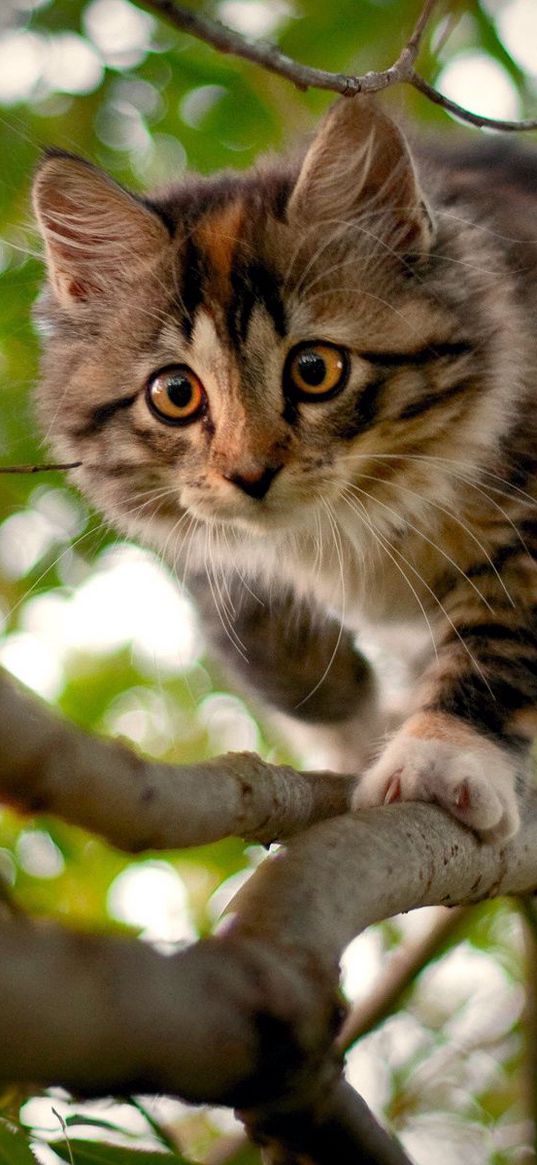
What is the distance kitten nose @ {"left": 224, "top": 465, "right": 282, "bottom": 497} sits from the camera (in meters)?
2.16

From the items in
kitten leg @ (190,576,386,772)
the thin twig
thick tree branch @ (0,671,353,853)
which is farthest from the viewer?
kitten leg @ (190,576,386,772)

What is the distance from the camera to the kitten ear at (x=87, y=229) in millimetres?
2414

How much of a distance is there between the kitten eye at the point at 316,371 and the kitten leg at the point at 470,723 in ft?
1.90

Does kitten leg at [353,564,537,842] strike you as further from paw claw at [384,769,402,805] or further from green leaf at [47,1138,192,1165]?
green leaf at [47,1138,192,1165]

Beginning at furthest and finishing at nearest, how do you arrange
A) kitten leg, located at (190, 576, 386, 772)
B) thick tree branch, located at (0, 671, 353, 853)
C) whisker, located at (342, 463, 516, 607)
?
kitten leg, located at (190, 576, 386, 772)
whisker, located at (342, 463, 516, 607)
thick tree branch, located at (0, 671, 353, 853)

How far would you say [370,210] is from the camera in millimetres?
2451

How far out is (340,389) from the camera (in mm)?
2283

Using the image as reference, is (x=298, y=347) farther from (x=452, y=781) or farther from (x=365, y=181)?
(x=452, y=781)

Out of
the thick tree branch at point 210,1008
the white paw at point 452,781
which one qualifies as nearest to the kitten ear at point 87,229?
the white paw at point 452,781

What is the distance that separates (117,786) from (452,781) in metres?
1.05

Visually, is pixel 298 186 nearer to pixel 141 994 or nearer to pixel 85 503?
pixel 85 503

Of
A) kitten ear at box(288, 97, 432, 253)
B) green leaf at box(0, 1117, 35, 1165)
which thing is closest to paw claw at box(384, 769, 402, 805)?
green leaf at box(0, 1117, 35, 1165)

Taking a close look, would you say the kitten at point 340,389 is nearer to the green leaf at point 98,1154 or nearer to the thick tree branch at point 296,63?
the thick tree branch at point 296,63

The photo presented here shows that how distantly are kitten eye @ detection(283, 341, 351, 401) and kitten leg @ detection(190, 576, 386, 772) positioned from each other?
0.85m
